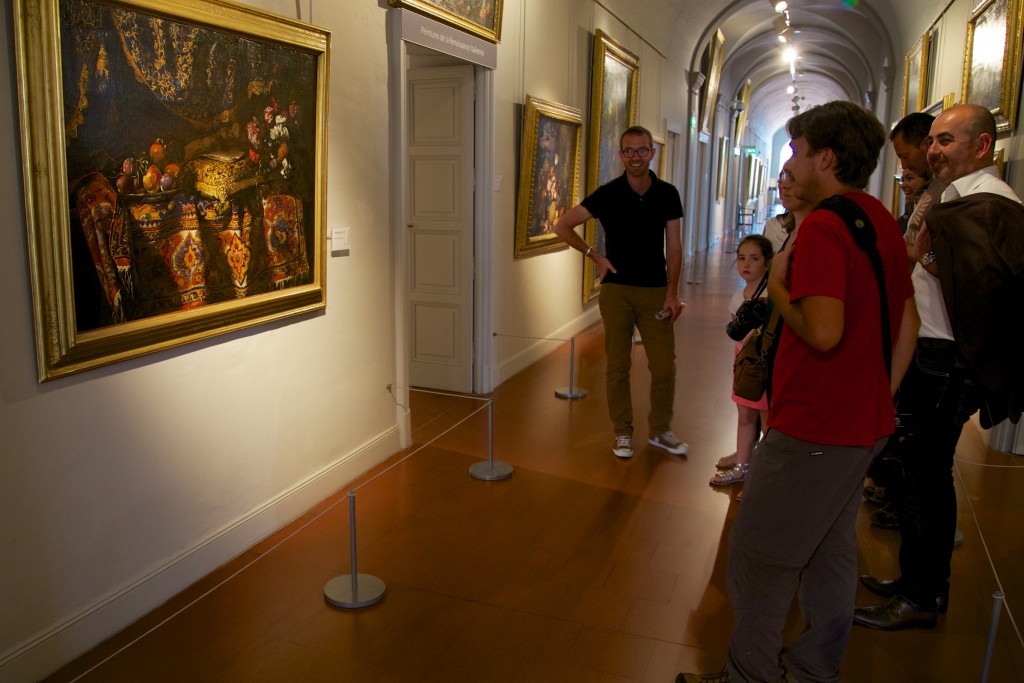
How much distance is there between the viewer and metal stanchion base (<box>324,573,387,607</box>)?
12.6ft

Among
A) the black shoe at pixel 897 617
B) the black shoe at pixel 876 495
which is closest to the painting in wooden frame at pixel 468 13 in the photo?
the black shoe at pixel 876 495

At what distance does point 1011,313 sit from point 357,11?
13.1 ft

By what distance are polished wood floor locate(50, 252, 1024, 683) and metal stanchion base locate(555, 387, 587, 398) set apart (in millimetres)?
1260

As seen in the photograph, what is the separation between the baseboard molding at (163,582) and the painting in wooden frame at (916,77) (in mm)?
9597

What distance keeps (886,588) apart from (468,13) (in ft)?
17.0

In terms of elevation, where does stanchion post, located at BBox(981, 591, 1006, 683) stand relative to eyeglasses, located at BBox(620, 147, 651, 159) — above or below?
below

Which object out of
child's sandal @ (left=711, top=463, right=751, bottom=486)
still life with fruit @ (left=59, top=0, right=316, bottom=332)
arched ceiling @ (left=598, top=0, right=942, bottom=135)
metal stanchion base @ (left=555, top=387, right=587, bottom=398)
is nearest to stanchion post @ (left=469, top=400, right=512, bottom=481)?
child's sandal @ (left=711, top=463, right=751, bottom=486)

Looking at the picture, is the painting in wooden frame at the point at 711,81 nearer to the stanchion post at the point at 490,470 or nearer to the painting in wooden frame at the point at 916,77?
the painting in wooden frame at the point at 916,77

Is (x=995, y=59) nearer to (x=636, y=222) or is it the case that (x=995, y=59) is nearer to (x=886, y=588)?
(x=636, y=222)

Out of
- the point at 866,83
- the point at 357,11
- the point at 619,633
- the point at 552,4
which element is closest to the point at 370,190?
the point at 357,11

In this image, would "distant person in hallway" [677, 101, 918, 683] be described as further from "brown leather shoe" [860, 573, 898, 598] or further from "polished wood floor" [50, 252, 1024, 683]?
"brown leather shoe" [860, 573, 898, 598]

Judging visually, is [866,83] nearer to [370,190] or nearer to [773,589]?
[370,190]

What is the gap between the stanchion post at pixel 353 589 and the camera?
3.82 metres

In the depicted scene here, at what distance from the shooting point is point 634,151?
546cm
